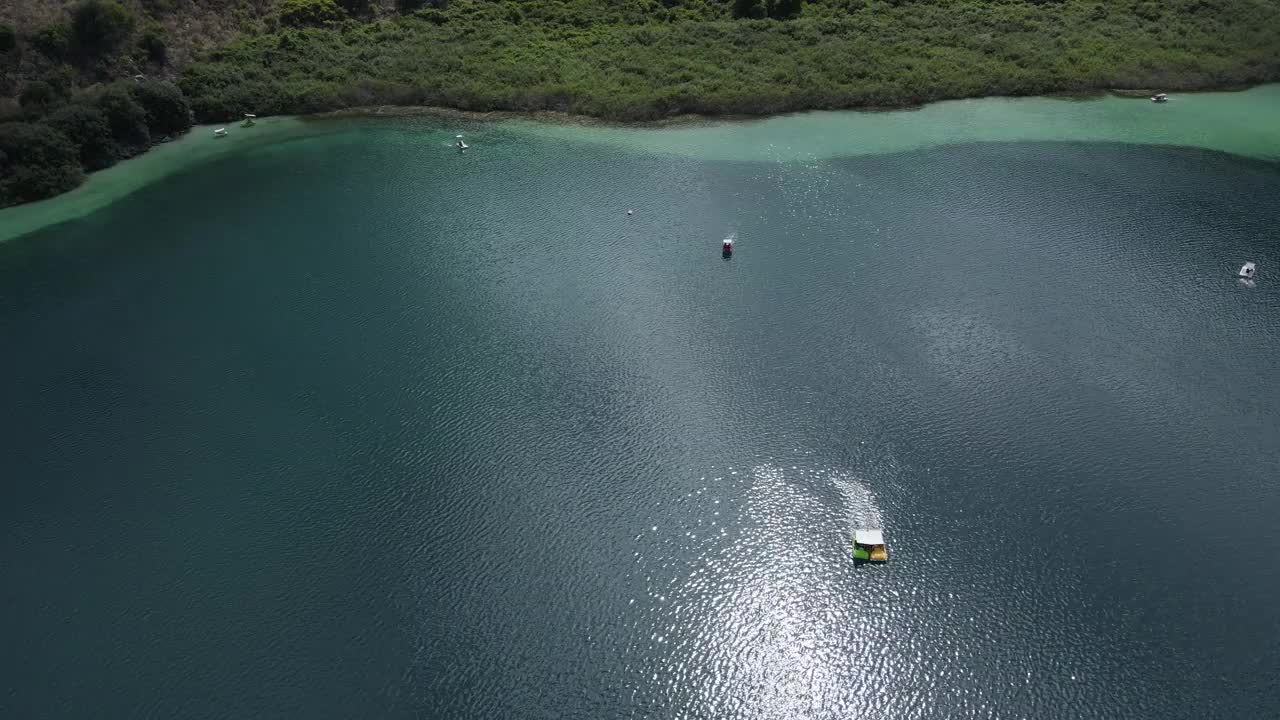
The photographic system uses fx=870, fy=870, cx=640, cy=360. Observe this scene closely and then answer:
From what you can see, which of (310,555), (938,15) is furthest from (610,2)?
(310,555)

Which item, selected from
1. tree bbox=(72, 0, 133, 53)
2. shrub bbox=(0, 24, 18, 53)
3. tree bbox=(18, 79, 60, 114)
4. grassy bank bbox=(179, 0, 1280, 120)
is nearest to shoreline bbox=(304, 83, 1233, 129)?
grassy bank bbox=(179, 0, 1280, 120)

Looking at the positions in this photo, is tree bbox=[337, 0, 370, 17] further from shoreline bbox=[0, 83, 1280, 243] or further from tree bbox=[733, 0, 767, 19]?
tree bbox=[733, 0, 767, 19]

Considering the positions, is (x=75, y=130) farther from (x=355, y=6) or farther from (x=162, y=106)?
(x=355, y=6)

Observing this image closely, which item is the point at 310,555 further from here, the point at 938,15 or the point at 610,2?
the point at 938,15

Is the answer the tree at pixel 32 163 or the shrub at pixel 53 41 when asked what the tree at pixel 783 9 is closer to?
the shrub at pixel 53 41

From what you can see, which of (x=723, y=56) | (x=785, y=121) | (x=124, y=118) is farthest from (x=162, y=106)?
(x=785, y=121)

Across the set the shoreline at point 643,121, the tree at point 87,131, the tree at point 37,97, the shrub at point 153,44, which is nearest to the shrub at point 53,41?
the tree at point 37,97

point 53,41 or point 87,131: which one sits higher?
point 53,41
